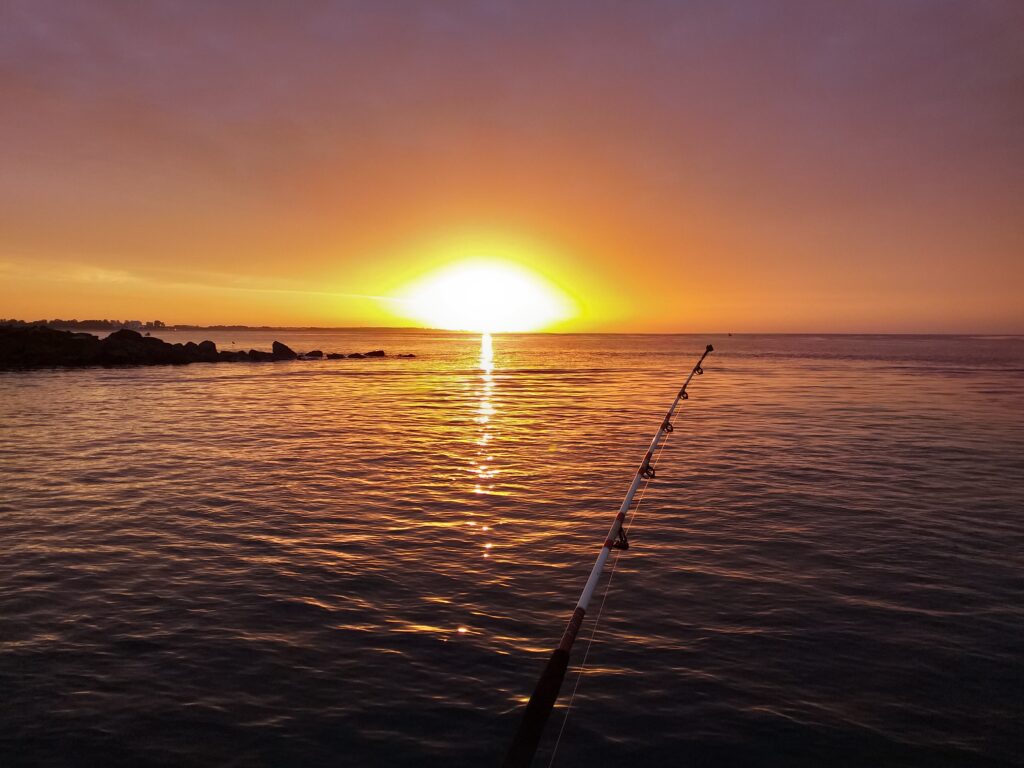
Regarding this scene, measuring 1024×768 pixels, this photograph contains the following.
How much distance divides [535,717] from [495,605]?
4.27 metres

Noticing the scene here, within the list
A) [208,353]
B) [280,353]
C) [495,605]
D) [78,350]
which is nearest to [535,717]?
[495,605]

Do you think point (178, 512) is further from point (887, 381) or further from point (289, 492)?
point (887, 381)

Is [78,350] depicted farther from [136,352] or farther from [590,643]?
[590,643]

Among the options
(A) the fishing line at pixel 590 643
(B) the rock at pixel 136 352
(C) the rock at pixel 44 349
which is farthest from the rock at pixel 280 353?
(A) the fishing line at pixel 590 643

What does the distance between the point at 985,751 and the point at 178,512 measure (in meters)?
13.5

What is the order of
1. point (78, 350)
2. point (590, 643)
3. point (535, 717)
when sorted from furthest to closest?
point (78, 350), point (590, 643), point (535, 717)

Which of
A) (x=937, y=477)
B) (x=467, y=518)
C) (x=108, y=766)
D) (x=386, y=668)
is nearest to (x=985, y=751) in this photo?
(x=386, y=668)

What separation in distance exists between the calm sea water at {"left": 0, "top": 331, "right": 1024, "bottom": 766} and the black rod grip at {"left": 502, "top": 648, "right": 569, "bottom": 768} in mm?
1509

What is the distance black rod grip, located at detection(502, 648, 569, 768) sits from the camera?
4.18m

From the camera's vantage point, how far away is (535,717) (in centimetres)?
448

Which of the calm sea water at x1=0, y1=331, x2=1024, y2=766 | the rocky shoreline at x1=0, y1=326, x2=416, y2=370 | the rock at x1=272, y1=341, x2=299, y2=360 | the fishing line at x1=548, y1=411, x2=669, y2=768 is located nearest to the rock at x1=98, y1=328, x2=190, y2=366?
the rocky shoreline at x1=0, y1=326, x2=416, y2=370

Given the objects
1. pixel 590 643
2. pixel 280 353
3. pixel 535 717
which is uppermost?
pixel 280 353

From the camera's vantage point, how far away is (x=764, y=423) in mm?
26719

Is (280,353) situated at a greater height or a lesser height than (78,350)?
greater
